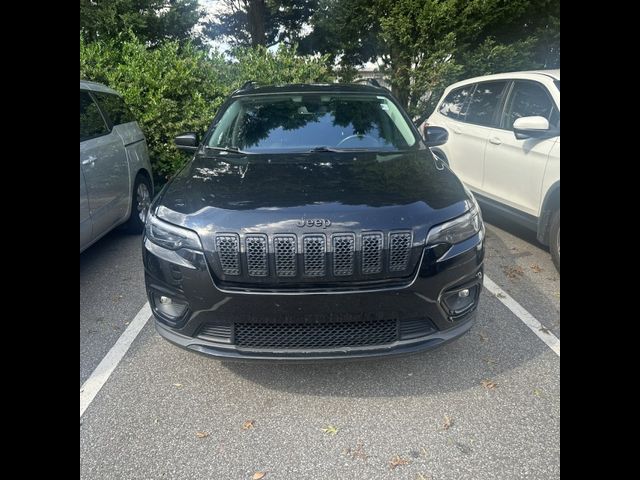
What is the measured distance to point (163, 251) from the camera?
8.20 ft

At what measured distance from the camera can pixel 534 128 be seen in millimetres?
4402

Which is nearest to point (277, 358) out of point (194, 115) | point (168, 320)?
point (168, 320)

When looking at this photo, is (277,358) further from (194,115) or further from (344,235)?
(194,115)

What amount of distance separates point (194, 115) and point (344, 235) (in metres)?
5.88

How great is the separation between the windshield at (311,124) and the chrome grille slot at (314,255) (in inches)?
52.9

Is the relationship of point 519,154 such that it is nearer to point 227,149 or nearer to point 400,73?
point 227,149

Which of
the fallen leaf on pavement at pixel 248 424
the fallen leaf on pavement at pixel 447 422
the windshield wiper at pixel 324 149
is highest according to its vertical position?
the windshield wiper at pixel 324 149

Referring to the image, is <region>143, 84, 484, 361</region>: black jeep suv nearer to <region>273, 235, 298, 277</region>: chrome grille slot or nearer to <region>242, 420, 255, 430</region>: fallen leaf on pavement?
<region>273, 235, 298, 277</region>: chrome grille slot

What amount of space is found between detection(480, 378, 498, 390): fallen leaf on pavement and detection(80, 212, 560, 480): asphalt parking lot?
0.04ft

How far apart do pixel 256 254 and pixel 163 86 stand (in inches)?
229

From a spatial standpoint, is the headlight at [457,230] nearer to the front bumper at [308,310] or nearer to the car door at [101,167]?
the front bumper at [308,310]

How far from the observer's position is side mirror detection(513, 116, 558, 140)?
437 cm

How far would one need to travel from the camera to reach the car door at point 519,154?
4.57 meters

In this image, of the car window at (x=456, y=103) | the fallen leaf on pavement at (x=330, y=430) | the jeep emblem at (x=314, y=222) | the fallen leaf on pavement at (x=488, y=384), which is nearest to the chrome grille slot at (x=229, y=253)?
the jeep emblem at (x=314, y=222)
